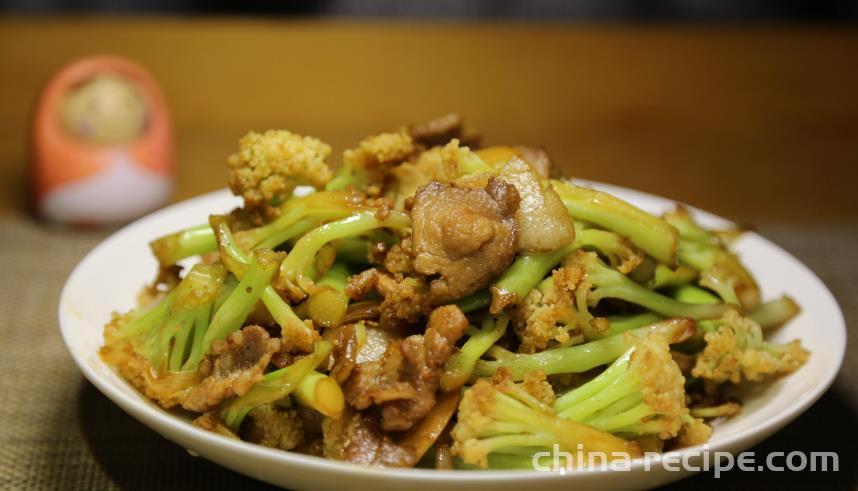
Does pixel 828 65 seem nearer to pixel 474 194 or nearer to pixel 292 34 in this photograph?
pixel 292 34

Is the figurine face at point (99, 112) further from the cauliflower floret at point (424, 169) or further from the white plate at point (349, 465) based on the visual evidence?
the cauliflower floret at point (424, 169)

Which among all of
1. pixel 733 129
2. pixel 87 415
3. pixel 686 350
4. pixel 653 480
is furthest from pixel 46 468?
pixel 733 129

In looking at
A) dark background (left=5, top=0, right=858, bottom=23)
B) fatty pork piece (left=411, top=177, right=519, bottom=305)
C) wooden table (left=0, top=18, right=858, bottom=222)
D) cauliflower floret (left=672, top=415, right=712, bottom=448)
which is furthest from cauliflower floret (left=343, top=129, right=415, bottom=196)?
dark background (left=5, top=0, right=858, bottom=23)

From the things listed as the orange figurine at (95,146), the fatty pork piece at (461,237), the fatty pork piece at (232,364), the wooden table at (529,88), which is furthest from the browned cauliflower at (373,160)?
the wooden table at (529,88)

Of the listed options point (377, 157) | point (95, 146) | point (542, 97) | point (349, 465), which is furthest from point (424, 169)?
point (542, 97)

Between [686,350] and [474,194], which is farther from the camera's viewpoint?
[686,350]

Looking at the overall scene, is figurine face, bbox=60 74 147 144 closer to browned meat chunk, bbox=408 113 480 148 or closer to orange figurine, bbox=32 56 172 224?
orange figurine, bbox=32 56 172 224

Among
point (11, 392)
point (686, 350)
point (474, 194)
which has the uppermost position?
point (474, 194)
